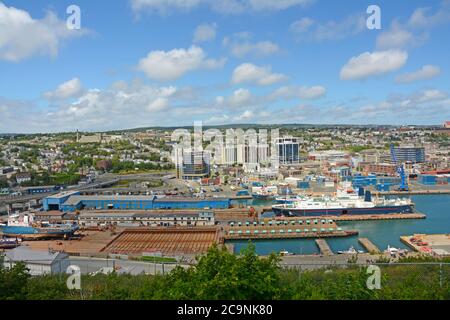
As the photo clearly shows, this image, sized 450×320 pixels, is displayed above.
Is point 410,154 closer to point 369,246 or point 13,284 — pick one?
point 369,246

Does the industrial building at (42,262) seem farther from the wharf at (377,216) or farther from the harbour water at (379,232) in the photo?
the wharf at (377,216)

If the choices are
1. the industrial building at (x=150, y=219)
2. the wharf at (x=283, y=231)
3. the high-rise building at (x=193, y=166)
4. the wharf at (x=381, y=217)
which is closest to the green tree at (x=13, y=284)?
the wharf at (x=283, y=231)

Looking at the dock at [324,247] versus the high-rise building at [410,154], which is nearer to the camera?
the dock at [324,247]

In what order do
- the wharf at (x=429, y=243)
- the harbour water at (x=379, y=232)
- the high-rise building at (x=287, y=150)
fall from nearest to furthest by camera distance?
the wharf at (x=429, y=243) → the harbour water at (x=379, y=232) → the high-rise building at (x=287, y=150)

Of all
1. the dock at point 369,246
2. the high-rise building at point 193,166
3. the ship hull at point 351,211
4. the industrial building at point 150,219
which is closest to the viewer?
the dock at point 369,246

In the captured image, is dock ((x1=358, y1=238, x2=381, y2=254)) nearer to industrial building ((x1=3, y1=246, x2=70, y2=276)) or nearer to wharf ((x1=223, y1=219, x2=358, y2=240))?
wharf ((x1=223, y1=219, x2=358, y2=240))
